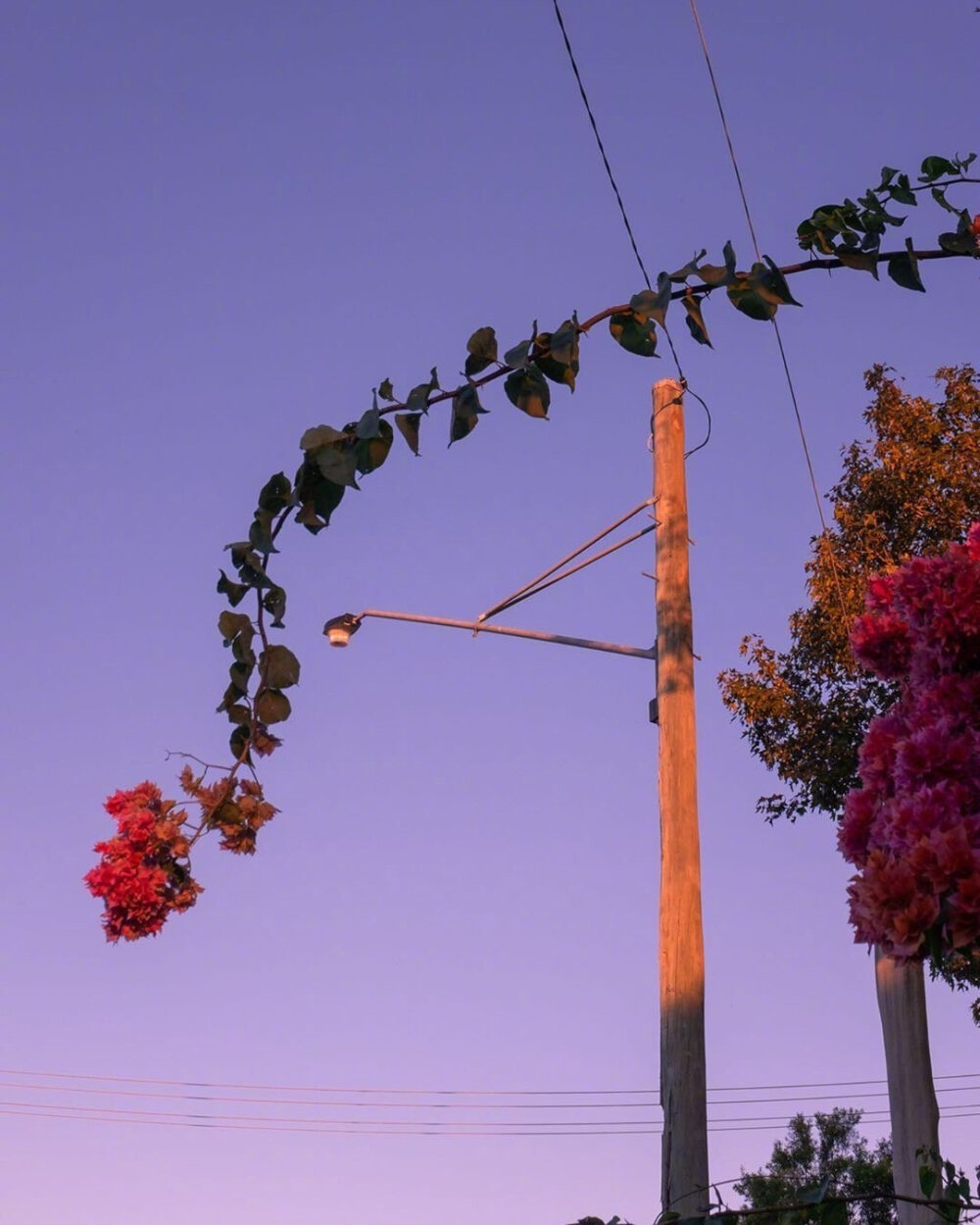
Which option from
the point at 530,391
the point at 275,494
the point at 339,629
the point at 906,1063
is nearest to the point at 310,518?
the point at 275,494

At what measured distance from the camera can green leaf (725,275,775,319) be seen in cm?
321

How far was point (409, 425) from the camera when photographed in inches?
129

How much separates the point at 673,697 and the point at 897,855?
4620mm

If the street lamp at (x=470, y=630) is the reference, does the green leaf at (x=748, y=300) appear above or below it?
below

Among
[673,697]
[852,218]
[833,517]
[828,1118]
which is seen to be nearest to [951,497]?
[833,517]

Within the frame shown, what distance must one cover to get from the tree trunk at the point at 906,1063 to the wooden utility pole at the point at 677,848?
21.0ft

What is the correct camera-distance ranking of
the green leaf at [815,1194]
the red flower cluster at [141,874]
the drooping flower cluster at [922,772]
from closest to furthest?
the drooping flower cluster at [922,772], the green leaf at [815,1194], the red flower cluster at [141,874]

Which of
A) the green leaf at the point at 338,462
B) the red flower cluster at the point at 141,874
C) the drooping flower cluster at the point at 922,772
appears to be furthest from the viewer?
the red flower cluster at the point at 141,874

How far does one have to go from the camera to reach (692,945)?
6.74 meters

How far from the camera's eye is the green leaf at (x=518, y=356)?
321 centimetres

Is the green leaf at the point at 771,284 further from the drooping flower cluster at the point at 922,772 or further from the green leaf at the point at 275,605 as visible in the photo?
the green leaf at the point at 275,605

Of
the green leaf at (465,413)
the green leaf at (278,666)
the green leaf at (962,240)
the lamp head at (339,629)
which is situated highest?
the lamp head at (339,629)

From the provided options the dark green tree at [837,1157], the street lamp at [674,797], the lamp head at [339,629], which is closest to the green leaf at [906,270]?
the street lamp at [674,797]

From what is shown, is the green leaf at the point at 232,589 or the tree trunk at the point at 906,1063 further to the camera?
the tree trunk at the point at 906,1063
